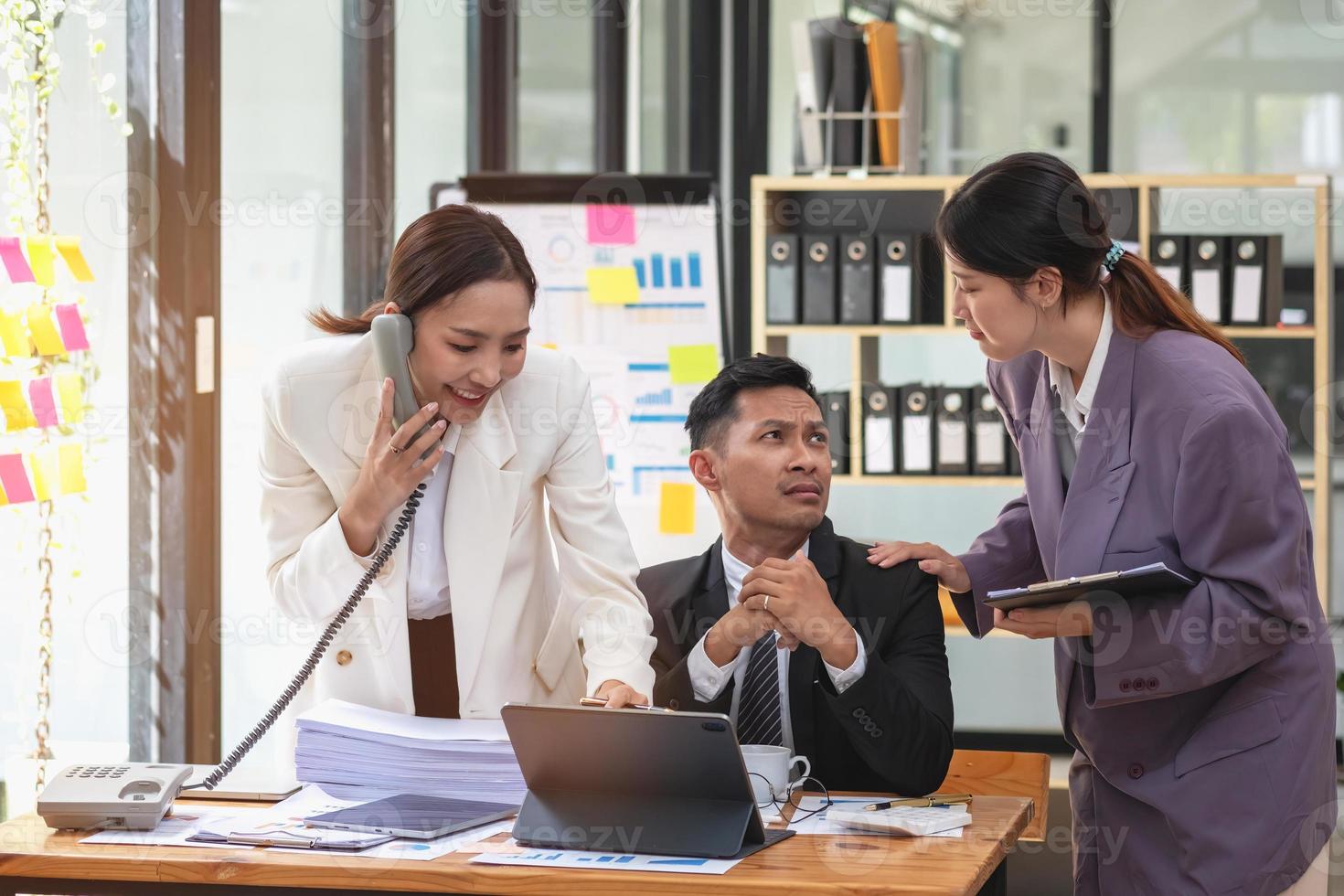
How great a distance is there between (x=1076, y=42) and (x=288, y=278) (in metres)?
3.18

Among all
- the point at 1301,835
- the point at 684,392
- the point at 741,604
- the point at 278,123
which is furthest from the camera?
the point at 684,392

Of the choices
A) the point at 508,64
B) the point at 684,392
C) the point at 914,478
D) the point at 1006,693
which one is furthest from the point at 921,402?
the point at 508,64

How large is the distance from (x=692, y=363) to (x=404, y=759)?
220 cm

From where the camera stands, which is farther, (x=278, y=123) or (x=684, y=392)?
(x=684, y=392)

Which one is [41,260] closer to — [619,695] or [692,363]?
[619,695]

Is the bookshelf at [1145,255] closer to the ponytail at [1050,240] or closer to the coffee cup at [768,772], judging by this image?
the ponytail at [1050,240]

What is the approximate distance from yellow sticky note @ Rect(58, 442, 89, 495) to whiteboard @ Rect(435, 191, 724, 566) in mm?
1561

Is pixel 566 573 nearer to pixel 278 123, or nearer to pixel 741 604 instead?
pixel 741 604

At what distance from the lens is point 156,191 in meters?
2.91

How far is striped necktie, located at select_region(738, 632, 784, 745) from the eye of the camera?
2.22 meters

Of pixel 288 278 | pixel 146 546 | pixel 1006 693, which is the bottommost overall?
pixel 1006 693

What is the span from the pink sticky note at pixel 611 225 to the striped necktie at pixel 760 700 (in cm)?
193

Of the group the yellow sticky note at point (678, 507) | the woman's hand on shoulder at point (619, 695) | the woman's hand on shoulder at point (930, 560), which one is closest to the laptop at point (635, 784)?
the woman's hand on shoulder at point (619, 695)

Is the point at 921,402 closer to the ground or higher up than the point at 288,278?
closer to the ground
